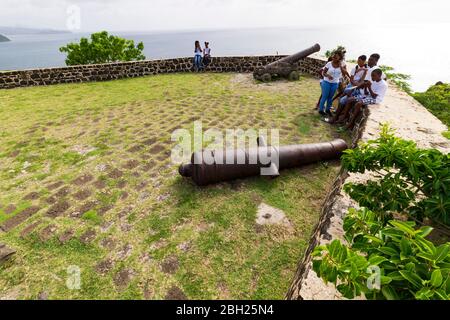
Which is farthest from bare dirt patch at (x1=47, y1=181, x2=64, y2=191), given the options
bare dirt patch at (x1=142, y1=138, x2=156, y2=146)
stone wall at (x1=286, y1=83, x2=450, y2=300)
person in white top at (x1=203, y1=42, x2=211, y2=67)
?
person in white top at (x1=203, y1=42, x2=211, y2=67)

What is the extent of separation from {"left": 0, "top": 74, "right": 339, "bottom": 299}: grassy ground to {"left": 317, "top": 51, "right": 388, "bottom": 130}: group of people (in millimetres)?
638

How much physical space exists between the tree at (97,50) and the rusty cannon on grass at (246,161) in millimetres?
27372

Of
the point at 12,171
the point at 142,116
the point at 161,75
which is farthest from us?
the point at 161,75

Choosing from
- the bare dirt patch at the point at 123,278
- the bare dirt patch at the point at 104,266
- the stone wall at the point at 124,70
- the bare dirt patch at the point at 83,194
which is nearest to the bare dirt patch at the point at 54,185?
the bare dirt patch at the point at 83,194

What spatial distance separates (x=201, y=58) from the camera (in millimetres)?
15055

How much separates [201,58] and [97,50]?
17.1 metres

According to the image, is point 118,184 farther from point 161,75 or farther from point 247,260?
point 161,75

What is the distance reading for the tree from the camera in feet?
87.4

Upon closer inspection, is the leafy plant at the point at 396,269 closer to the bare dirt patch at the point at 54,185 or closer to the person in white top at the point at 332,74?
the bare dirt patch at the point at 54,185

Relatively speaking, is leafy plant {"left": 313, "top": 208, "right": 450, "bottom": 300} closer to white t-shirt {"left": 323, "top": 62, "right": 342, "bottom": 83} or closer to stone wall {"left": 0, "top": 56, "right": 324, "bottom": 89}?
white t-shirt {"left": 323, "top": 62, "right": 342, "bottom": 83}
